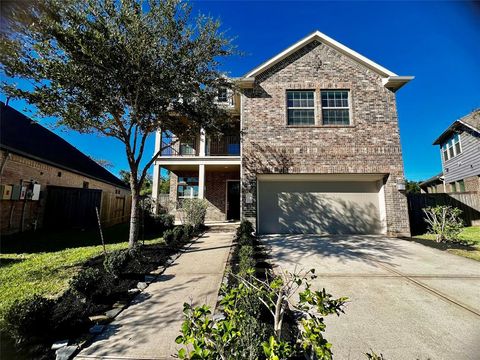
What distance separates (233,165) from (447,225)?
9.32 m

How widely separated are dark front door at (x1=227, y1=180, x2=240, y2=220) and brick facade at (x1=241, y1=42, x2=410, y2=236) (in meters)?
5.72

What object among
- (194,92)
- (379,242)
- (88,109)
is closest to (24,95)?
(88,109)

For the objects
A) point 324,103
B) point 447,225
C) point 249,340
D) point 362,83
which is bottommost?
point 249,340

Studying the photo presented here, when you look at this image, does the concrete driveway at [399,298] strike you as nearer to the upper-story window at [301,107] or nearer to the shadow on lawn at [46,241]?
the upper-story window at [301,107]

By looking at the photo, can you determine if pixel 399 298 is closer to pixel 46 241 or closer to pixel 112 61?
pixel 112 61

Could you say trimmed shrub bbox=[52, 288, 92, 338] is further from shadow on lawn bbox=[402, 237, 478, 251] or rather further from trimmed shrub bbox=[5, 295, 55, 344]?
shadow on lawn bbox=[402, 237, 478, 251]

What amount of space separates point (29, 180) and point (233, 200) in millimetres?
9909

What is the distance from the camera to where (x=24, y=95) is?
5168 mm

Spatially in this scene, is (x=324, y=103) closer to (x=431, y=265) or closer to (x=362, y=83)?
(x=362, y=83)

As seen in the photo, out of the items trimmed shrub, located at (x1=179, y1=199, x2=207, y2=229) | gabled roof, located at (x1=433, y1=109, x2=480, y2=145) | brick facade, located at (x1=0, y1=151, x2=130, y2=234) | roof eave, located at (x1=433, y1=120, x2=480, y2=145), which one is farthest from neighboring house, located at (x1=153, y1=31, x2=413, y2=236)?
roof eave, located at (x1=433, y1=120, x2=480, y2=145)

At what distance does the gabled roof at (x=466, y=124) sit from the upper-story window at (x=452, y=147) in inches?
17.5

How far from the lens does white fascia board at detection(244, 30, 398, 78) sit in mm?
9516

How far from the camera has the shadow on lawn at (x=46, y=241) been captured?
6.67 meters

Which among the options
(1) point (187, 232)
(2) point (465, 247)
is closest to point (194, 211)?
(1) point (187, 232)
